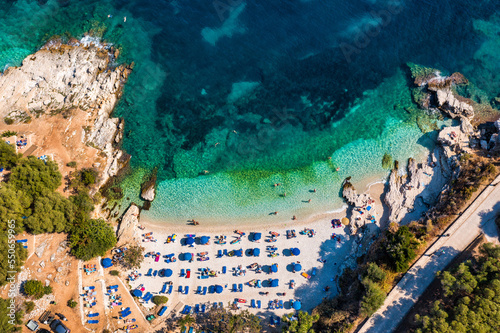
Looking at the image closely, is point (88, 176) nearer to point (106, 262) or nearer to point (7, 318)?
point (106, 262)

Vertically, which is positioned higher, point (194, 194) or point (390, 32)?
point (390, 32)

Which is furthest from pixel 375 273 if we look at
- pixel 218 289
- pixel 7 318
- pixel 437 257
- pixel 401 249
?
pixel 7 318

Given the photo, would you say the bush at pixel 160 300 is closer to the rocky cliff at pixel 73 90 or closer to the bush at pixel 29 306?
the bush at pixel 29 306

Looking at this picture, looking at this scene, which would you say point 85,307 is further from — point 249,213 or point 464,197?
point 464,197

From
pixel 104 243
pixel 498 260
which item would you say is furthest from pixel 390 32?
pixel 104 243

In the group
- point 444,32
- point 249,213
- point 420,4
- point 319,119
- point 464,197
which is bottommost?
point 249,213

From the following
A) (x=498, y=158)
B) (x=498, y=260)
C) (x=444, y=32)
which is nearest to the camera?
(x=498, y=260)

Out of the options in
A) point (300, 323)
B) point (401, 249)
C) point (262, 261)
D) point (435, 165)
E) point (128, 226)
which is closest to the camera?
point (300, 323)
